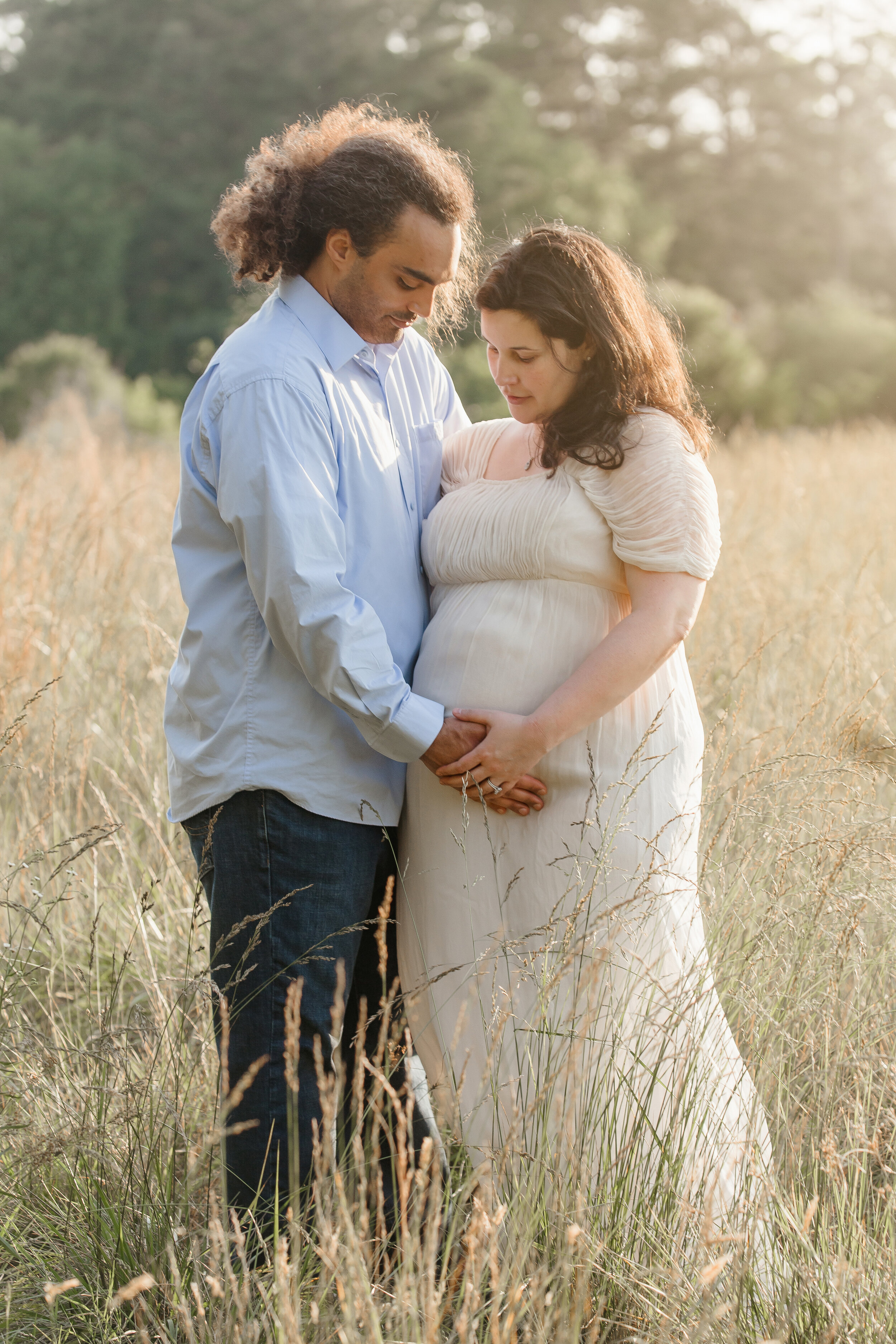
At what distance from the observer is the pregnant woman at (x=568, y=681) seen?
202cm

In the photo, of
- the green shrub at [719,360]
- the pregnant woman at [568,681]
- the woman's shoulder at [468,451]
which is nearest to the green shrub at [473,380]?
the green shrub at [719,360]

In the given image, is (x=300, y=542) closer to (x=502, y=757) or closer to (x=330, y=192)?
(x=502, y=757)

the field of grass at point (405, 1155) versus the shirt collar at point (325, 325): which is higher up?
the shirt collar at point (325, 325)

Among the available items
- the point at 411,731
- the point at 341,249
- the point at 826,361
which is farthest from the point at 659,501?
the point at 826,361

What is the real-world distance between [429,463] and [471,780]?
2.55 ft

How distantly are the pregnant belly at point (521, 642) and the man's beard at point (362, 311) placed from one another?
57 cm

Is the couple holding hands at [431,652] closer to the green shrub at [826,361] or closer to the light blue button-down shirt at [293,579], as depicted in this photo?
the light blue button-down shirt at [293,579]

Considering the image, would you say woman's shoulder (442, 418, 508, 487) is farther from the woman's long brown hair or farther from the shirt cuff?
the shirt cuff

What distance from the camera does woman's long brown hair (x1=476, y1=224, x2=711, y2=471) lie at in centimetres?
213

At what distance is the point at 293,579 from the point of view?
74.1 inches

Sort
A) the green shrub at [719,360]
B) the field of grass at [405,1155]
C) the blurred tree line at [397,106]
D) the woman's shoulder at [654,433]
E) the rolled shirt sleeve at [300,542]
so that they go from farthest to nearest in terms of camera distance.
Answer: the blurred tree line at [397,106], the green shrub at [719,360], the woman's shoulder at [654,433], the rolled shirt sleeve at [300,542], the field of grass at [405,1155]

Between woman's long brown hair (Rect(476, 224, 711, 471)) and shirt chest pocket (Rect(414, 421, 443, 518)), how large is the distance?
308mm

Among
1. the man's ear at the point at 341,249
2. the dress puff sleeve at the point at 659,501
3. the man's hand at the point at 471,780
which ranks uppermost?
the man's ear at the point at 341,249

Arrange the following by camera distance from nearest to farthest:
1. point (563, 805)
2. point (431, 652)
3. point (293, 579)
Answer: point (293, 579), point (563, 805), point (431, 652)
